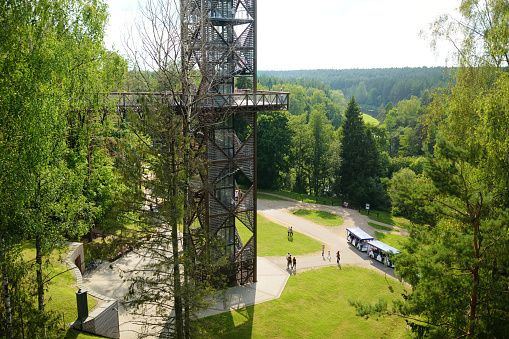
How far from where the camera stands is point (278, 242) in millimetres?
28438

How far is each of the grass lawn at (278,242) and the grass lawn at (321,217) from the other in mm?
4368

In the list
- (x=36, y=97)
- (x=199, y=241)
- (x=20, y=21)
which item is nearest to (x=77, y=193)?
(x=36, y=97)

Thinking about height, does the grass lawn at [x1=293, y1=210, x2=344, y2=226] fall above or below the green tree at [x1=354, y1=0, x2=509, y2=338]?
below

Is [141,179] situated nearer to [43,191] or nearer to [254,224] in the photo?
[43,191]

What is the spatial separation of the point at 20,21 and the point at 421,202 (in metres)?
13.4

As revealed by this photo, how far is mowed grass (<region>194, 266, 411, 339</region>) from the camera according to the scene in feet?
54.2

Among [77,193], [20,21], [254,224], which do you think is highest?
[20,21]

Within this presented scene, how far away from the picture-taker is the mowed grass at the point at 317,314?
16.5m

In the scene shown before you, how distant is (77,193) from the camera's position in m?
13.3

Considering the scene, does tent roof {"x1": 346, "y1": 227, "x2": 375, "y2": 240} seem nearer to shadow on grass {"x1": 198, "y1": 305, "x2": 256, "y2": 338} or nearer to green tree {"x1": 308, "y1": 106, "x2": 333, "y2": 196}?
shadow on grass {"x1": 198, "y1": 305, "x2": 256, "y2": 338}

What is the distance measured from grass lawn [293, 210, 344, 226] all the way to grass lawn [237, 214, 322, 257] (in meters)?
4.37

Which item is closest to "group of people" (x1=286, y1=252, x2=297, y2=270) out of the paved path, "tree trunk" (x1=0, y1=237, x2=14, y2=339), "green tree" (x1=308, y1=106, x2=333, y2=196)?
the paved path

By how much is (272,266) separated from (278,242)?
466cm

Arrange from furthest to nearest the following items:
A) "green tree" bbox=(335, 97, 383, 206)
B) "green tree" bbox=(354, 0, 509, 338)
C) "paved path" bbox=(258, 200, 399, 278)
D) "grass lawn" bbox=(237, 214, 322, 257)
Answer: "green tree" bbox=(335, 97, 383, 206) < "grass lawn" bbox=(237, 214, 322, 257) < "paved path" bbox=(258, 200, 399, 278) < "green tree" bbox=(354, 0, 509, 338)
